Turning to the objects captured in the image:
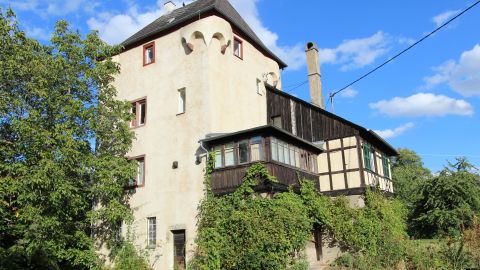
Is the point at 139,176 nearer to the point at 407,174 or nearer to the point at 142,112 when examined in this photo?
the point at 142,112

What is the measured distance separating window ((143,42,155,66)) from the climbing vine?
8.33m

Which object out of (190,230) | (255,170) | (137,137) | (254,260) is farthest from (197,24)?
(254,260)

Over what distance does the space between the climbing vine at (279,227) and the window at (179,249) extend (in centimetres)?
145

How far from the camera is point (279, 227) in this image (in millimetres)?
16828

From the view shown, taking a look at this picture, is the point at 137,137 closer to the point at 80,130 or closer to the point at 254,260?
the point at 80,130

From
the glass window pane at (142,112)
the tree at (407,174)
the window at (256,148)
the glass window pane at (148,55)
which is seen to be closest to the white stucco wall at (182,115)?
the glass window pane at (148,55)

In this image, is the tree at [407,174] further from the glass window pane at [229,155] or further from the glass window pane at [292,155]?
the glass window pane at [229,155]

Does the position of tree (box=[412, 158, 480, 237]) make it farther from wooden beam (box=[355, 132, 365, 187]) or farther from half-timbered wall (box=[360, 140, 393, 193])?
wooden beam (box=[355, 132, 365, 187])

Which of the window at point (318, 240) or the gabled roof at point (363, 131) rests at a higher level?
the gabled roof at point (363, 131)

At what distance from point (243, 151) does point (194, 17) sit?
8220 millimetres

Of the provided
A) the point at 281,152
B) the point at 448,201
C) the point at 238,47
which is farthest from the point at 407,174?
the point at 281,152

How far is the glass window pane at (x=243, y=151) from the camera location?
737 inches

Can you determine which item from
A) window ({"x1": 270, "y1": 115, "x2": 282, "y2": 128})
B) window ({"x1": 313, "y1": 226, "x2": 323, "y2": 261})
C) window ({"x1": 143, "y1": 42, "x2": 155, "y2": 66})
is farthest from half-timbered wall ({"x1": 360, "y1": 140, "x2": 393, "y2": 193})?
window ({"x1": 143, "y1": 42, "x2": 155, "y2": 66})

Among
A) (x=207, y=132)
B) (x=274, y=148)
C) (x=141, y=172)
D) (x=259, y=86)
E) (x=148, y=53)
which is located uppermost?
(x=148, y=53)
